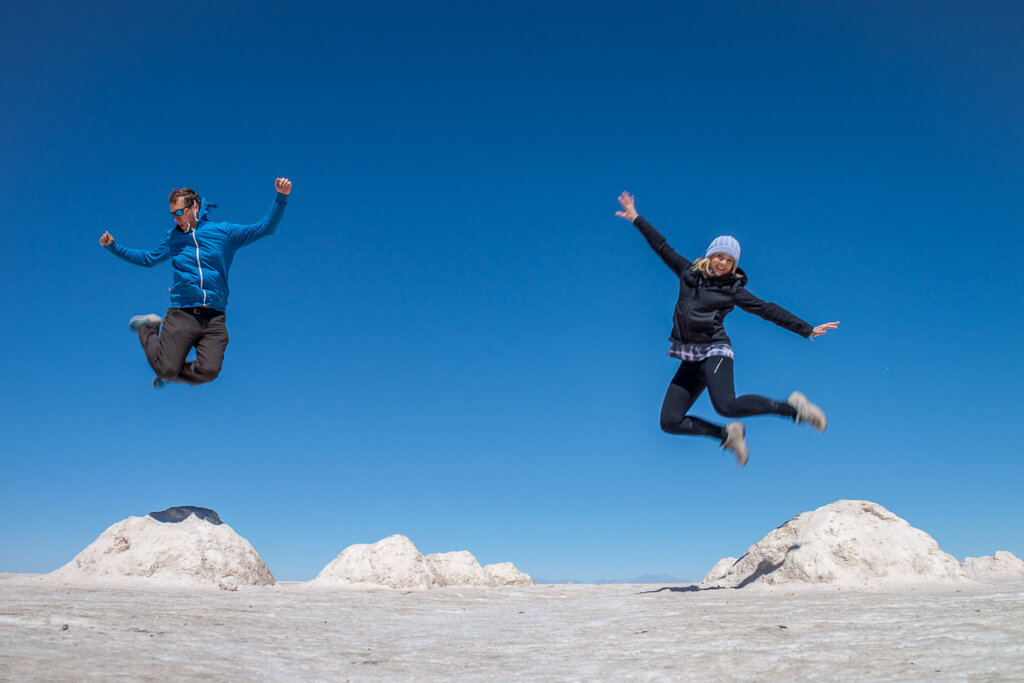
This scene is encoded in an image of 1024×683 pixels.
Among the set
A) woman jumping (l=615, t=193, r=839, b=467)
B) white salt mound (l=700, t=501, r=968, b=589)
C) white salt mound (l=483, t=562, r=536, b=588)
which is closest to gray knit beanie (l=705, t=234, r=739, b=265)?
woman jumping (l=615, t=193, r=839, b=467)

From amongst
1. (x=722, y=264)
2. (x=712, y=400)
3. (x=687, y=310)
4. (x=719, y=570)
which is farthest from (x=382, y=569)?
(x=722, y=264)

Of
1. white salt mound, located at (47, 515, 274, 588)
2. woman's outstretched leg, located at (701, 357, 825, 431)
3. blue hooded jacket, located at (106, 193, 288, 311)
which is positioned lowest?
white salt mound, located at (47, 515, 274, 588)

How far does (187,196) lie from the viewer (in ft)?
31.6

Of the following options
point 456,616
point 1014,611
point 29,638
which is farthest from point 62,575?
point 1014,611

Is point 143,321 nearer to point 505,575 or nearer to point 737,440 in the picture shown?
point 737,440

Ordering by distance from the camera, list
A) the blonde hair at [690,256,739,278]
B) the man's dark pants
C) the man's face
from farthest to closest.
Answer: the man's face
the man's dark pants
the blonde hair at [690,256,739,278]

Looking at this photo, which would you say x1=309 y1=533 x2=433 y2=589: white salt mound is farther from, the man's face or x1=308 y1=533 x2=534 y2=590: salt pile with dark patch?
the man's face

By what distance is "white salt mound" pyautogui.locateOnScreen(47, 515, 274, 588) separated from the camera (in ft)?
35.8

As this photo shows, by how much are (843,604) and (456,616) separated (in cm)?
362

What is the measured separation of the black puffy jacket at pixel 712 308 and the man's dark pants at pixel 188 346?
18.0ft

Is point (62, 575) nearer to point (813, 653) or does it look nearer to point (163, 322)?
point (163, 322)

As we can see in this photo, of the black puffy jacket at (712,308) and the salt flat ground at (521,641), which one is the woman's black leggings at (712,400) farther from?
the salt flat ground at (521,641)

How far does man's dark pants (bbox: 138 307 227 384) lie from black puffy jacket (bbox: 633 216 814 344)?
5.50 m

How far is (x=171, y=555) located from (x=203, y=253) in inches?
193
